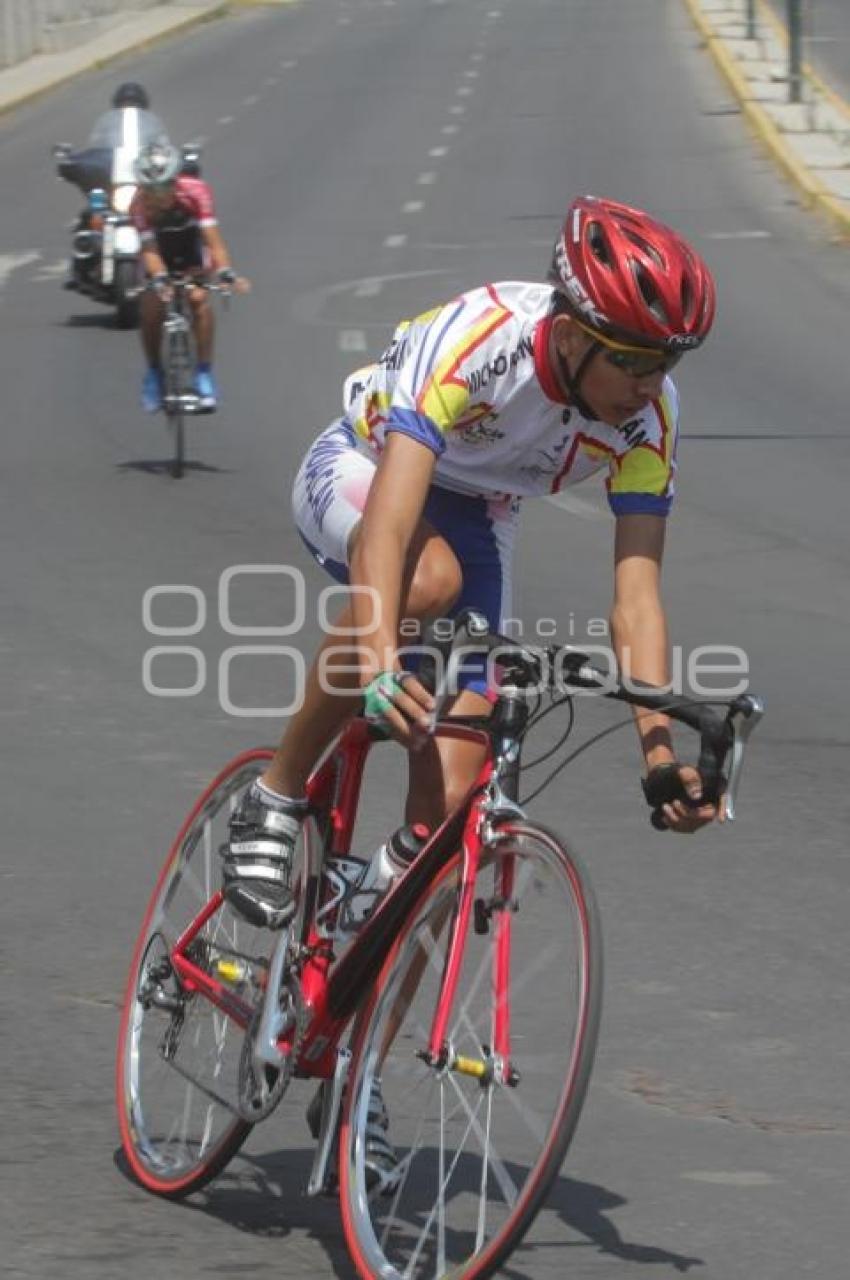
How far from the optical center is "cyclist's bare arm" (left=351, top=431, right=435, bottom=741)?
4215 millimetres

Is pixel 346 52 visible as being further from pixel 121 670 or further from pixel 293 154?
pixel 121 670

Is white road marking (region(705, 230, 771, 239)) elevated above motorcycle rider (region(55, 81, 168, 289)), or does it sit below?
below

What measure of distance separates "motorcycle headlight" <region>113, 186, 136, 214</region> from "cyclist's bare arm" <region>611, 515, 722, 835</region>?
59.2 ft

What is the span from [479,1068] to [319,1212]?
2.73 ft

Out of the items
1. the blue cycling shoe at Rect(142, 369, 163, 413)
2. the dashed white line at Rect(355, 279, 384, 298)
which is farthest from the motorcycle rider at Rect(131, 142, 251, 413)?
the dashed white line at Rect(355, 279, 384, 298)

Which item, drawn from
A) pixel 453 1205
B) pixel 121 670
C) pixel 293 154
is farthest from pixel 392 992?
pixel 293 154

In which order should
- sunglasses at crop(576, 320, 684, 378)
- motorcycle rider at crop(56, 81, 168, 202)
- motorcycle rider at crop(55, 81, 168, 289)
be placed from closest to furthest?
sunglasses at crop(576, 320, 684, 378) < motorcycle rider at crop(55, 81, 168, 289) < motorcycle rider at crop(56, 81, 168, 202)

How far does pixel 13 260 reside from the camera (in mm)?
27719

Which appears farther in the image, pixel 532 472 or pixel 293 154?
pixel 293 154

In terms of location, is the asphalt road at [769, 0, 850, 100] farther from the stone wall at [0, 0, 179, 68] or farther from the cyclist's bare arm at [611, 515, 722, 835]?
the cyclist's bare arm at [611, 515, 722, 835]

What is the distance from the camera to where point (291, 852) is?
4.94 metres

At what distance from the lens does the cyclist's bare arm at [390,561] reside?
13.8 ft

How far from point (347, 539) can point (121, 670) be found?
531cm
